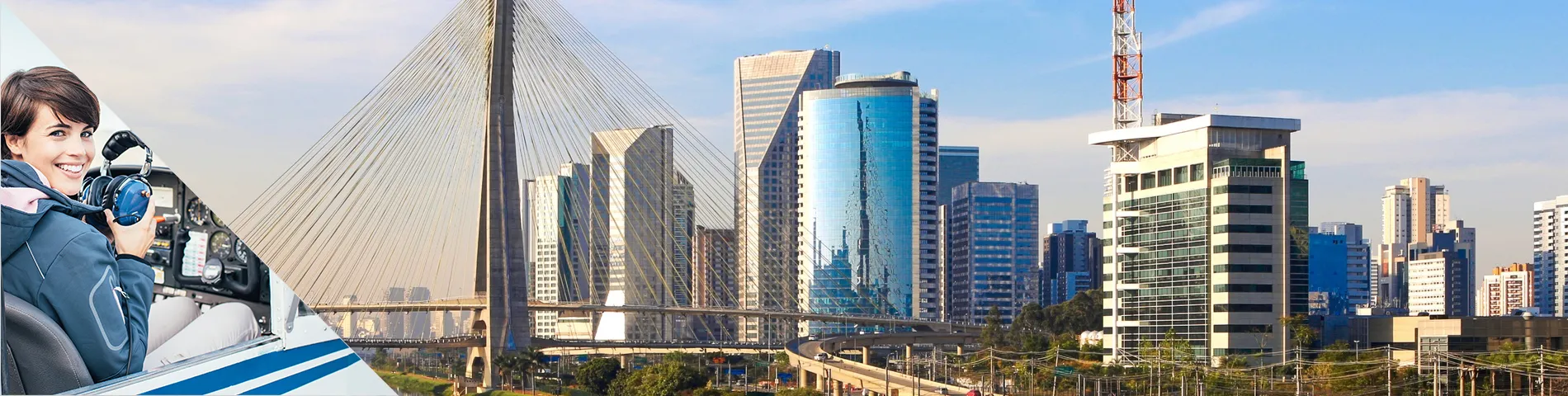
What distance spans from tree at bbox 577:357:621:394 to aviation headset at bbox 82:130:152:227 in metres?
24.2

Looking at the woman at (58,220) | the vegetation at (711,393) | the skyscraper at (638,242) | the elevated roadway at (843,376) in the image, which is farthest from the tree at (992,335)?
the woman at (58,220)

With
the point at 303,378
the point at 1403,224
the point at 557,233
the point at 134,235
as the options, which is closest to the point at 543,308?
the point at 557,233

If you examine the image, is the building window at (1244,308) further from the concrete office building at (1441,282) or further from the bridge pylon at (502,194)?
the concrete office building at (1441,282)

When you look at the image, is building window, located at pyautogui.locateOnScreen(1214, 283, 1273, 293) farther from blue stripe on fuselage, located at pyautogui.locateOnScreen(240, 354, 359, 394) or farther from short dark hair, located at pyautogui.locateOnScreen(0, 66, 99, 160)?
short dark hair, located at pyautogui.locateOnScreen(0, 66, 99, 160)

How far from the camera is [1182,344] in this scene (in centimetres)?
3603

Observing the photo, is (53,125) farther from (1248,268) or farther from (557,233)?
(1248,268)

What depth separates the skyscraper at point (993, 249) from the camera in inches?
3804

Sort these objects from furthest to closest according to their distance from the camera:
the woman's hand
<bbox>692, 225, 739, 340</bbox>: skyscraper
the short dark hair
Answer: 1. <bbox>692, 225, 739, 340</bbox>: skyscraper
2. the woman's hand
3. the short dark hair

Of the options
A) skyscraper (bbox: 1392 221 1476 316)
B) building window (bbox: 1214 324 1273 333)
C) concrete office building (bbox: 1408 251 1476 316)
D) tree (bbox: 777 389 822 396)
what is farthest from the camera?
skyscraper (bbox: 1392 221 1476 316)

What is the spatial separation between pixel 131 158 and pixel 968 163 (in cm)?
10667

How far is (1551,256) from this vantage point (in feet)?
220

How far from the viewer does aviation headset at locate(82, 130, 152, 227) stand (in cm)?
691

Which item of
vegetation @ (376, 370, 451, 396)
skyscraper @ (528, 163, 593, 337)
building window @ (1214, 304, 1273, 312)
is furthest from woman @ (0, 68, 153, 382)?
building window @ (1214, 304, 1273, 312)

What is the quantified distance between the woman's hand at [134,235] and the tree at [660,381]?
21956mm
